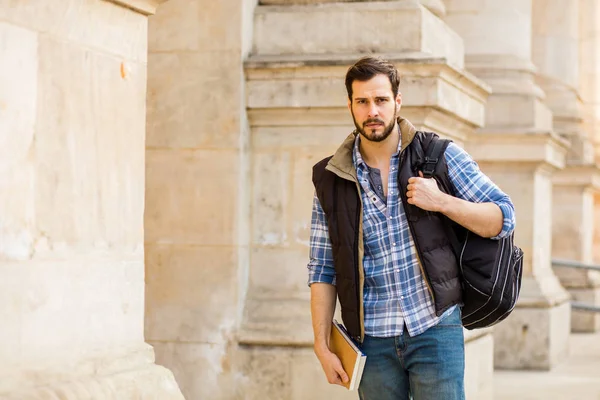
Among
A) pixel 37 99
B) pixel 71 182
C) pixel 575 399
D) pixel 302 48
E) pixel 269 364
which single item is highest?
pixel 302 48

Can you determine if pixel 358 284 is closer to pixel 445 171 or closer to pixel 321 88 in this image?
pixel 445 171

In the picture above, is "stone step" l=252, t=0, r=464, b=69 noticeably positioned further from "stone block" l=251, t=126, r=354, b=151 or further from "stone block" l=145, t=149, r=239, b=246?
"stone block" l=145, t=149, r=239, b=246

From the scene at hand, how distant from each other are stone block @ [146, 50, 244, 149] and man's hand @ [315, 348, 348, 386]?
2492 millimetres

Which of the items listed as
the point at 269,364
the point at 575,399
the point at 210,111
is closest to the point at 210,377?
the point at 269,364

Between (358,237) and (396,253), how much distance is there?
0.13 meters

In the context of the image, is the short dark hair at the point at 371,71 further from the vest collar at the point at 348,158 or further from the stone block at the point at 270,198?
the stone block at the point at 270,198

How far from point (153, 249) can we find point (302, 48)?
1.29 meters

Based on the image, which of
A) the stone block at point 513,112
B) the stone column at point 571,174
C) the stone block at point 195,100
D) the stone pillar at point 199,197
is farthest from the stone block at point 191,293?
the stone column at point 571,174

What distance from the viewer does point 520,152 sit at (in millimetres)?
10336

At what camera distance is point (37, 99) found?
11.5 ft

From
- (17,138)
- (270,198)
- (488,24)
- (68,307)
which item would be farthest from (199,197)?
(488,24)

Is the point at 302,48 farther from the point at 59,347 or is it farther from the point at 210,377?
the point at 59,347

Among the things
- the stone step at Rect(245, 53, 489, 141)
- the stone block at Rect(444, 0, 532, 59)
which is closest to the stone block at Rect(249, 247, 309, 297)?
the stone step at Rect(245, 53, 489, 141)

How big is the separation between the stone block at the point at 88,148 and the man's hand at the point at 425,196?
890 millimetres
